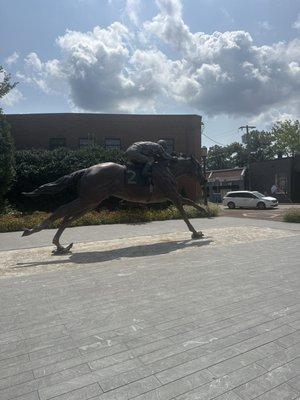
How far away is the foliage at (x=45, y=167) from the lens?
21547mm

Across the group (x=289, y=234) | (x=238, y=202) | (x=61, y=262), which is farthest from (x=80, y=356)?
(x=238, y=202)

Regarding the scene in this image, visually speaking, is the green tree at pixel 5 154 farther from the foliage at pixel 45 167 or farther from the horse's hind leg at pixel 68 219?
the horse's hind leg at pixel 68 219

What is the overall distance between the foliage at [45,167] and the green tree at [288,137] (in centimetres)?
4386

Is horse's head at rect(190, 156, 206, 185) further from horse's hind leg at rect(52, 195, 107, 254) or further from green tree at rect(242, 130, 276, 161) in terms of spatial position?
green tree at rect(242, 130, 276, 161)

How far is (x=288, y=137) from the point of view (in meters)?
59.4

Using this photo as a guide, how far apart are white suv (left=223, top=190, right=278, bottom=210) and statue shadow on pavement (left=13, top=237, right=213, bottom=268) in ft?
72.2

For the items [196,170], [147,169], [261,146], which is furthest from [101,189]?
[261,146]

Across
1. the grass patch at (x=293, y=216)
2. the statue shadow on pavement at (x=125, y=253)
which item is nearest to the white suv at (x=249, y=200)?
the grass patch at (x=293, y=216)

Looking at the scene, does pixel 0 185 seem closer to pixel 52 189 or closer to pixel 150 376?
pixel 52 189

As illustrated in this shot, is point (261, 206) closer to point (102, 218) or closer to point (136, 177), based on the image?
point (102, 218)

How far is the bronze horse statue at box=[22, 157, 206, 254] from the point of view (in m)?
8.83

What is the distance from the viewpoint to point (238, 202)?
32094mm

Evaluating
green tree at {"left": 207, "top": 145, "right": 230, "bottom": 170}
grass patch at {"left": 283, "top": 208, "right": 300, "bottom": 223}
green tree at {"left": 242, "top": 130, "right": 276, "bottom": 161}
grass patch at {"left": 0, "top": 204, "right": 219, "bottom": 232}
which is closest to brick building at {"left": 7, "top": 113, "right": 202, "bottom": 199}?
grass patch at {"left": 0, "top": 204, "right": 219, "bottom": 232}

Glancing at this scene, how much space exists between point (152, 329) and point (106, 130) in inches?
1026
